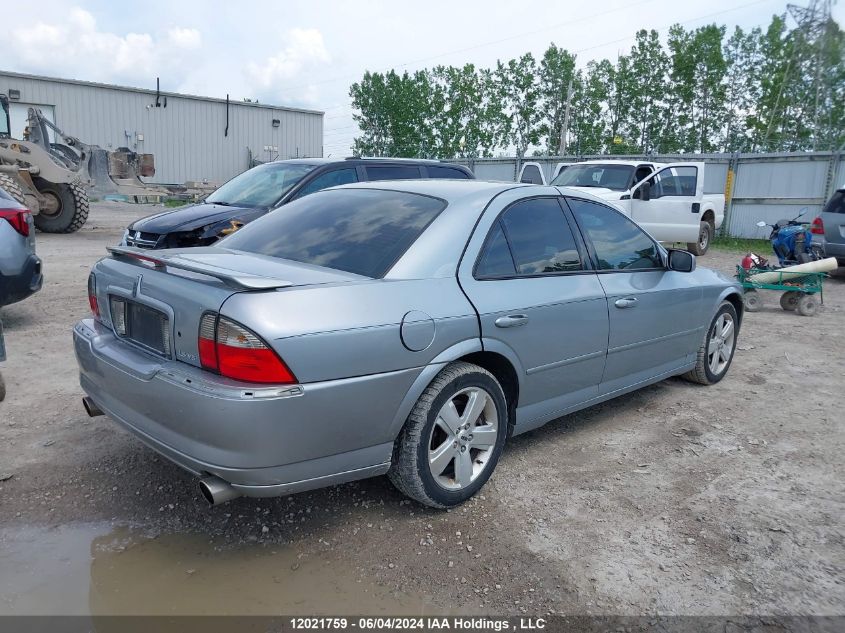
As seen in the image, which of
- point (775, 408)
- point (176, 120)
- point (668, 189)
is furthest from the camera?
point (176, 120)

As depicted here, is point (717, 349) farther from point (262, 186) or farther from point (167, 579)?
point (262, 186)

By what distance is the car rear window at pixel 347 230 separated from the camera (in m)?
3.27

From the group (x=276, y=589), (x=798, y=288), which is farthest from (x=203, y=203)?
(x=798, y=288)

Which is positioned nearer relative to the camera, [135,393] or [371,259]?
[135,393]

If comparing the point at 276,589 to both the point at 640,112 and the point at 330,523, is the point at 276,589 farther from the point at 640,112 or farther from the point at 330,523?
the point at 640,112

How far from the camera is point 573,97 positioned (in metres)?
37.5

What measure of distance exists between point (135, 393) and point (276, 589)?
1.05 meters

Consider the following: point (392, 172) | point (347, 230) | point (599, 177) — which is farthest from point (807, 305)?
point (347, 230)

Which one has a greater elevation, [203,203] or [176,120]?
[176,120]

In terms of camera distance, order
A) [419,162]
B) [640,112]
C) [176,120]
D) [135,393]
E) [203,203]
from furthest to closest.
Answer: [640,112] → [176,120] → [419,162] → [203,203] → [135,393]

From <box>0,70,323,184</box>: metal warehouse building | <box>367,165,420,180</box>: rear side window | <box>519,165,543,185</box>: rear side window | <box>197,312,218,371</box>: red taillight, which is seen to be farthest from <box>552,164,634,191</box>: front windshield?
<box>0,70,323,184</box>: metal warehouse building

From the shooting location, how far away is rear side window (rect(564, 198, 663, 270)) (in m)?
4.20

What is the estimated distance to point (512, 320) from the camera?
342 cm

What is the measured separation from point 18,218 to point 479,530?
5.17 metres
